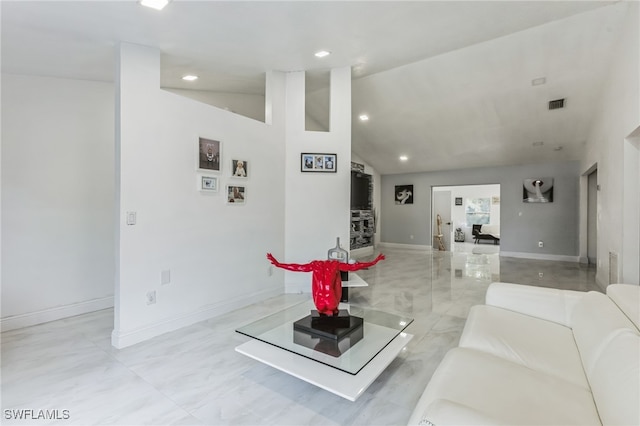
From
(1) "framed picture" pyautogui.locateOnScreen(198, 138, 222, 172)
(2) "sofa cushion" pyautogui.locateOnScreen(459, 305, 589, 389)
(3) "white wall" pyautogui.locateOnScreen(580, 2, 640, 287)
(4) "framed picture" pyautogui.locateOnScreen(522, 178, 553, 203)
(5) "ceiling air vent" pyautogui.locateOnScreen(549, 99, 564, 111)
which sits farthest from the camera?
(4) "framed picture" pyautogui.locateOnScreen(522, 178, 553, 203)

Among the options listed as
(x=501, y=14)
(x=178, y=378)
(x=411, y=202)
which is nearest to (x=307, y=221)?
(x=178, y=378)

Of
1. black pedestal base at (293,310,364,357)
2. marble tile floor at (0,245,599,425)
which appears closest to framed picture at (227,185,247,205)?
marble tile floor at (0,245,599,425)

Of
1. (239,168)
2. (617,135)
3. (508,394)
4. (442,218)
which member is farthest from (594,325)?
(442,218)

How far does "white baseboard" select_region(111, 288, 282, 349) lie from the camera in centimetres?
Result: 267

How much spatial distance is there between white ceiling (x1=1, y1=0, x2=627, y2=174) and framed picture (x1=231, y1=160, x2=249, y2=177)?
1.20 metres

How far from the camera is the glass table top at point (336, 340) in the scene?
1814mm

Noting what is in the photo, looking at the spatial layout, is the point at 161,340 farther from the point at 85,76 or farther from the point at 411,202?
the point at 411,202

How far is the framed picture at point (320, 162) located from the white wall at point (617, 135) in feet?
10.7

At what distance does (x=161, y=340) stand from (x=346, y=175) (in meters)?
2.98

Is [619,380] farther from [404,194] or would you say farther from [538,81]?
[404,194]

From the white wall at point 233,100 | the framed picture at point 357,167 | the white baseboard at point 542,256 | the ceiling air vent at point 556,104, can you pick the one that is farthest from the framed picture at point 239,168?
the white baseboard at point 542,256

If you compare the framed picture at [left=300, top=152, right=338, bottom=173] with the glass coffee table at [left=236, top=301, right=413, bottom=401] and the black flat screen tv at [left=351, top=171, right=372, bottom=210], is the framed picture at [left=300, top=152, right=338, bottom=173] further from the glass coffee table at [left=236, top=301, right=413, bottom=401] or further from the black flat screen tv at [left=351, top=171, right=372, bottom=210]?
the black flat screen tv at [left=351, top=171, right=372, bottom=210]

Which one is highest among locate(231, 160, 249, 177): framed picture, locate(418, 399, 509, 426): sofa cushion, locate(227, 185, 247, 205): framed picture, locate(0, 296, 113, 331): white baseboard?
locate(231, 160, 249, 177): framed picture

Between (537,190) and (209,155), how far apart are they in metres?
8.10
